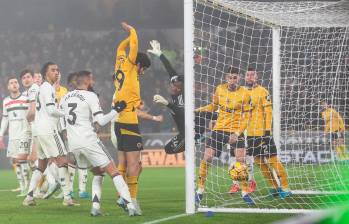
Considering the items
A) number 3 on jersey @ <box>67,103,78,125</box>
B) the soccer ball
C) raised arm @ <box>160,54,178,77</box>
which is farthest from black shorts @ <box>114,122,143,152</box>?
raised arm @ <box>160,54,178,77</box>

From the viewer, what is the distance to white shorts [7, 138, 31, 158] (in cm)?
1180

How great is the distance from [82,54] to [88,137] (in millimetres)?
17516

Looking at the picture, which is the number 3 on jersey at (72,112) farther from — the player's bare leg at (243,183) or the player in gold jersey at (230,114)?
the player's bare leg at (243,183)

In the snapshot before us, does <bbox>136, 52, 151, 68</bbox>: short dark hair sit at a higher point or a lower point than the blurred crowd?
lower

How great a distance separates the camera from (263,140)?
10234 mm

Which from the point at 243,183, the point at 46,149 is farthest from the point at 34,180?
the point at 243,183

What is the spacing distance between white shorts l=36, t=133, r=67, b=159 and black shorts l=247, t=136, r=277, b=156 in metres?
2.59

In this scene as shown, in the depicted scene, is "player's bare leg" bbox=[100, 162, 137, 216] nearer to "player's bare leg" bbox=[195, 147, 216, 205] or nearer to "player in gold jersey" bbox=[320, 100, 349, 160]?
"player's bare leg" bbox=[195, 147, 216, 205]

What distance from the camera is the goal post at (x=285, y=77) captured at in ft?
25.4

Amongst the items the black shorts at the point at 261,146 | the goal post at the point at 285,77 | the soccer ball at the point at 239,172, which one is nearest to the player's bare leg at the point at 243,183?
the goal post at the point at 285,77

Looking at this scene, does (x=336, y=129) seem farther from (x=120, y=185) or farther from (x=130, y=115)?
(x=120, y=185)

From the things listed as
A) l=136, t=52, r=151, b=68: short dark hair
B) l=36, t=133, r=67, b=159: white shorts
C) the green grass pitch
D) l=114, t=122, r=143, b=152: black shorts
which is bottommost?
the green grass pitch

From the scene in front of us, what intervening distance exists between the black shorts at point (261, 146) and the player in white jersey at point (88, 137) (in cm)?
305

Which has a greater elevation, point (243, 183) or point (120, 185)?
point (120, 185)
